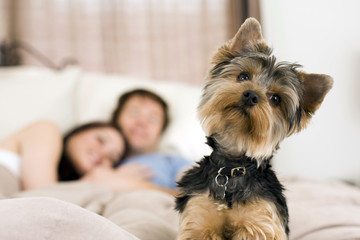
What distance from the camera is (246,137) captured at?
4.62ft

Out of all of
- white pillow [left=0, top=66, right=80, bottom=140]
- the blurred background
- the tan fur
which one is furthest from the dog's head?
the blurred background

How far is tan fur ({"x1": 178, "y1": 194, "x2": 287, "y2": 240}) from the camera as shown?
129cm

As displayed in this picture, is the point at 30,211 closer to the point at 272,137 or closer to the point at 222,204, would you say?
the point at 222,204

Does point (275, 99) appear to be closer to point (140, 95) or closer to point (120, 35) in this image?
point (140, 95)

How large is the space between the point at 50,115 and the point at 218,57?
233 cm

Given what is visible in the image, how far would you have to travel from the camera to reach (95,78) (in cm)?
391

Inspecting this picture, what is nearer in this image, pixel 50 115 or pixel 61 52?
pixel 50 115

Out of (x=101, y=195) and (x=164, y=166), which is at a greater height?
(x=101, y=195)

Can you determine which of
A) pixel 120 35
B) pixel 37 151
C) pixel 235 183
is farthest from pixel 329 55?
pixel 120 35

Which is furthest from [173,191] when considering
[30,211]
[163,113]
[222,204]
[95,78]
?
[30,211]

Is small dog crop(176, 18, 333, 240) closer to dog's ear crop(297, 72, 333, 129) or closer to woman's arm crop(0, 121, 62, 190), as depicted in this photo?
dog's ear crop(297, 72, 333, 129)

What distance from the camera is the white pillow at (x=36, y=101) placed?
11.2ft

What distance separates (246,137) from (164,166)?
1929 millimetres

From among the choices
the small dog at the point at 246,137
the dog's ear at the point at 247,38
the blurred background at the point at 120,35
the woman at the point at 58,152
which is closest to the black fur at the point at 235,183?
the small dog at the point at 246,137
